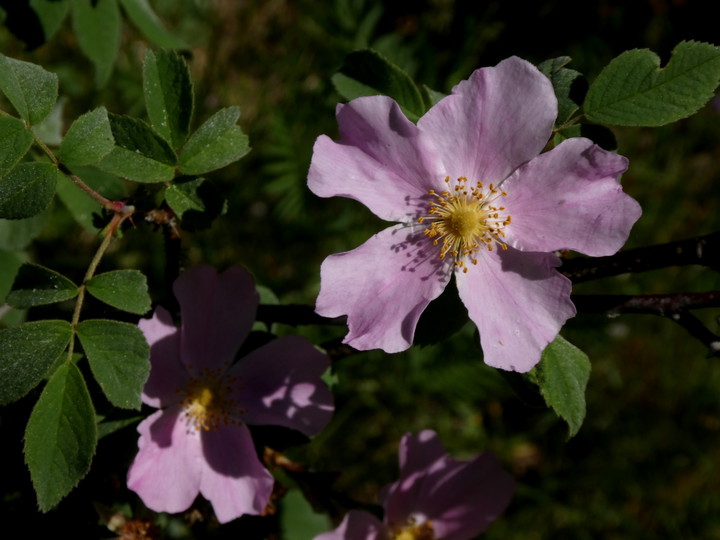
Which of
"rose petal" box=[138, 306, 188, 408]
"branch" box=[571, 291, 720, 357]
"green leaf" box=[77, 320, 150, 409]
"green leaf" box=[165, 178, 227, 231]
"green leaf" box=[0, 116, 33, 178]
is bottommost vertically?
"rose petal" box=[138, 306, 188, 408]

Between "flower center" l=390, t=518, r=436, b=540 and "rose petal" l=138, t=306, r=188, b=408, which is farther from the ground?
"rose petal" l=138, t=306, r=188, b=408

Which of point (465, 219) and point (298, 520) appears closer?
point (465, 219)

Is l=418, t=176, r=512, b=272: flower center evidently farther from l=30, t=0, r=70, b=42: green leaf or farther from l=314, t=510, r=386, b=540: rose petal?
l=30, t=0, r=70, b=42: green leaf

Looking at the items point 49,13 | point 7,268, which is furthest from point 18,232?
point 49,13

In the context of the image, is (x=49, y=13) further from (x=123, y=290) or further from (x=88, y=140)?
(x=123, y=290)

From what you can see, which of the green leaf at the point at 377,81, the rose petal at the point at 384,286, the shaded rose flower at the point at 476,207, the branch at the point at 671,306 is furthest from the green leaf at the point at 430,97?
the branch at the point at 671,306

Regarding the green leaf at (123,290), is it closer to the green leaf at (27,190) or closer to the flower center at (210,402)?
the green leaf at (27,190)

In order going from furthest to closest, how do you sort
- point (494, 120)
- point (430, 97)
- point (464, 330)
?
point (464, 330) < point (430, 97) < point (494, 120)

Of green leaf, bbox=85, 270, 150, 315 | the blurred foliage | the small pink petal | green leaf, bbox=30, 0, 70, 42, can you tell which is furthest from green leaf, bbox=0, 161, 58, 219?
the blurred foliage

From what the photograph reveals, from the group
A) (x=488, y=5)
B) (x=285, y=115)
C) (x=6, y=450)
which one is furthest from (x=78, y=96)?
(x=6, y=450)
